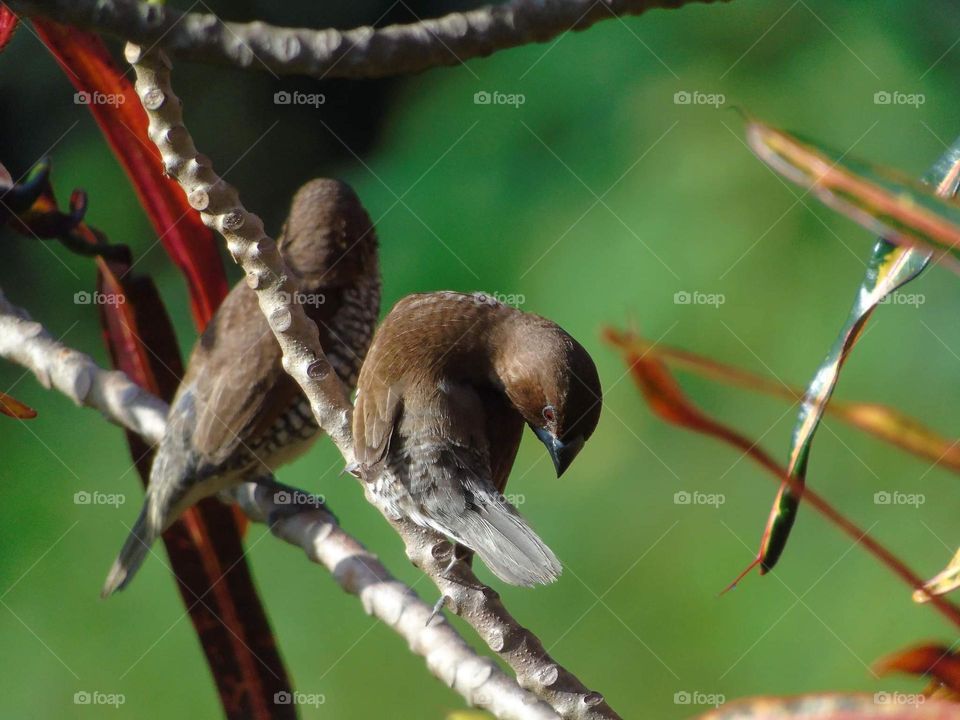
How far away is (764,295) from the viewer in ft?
6.40

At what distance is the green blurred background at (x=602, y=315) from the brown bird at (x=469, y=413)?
2.12 ft

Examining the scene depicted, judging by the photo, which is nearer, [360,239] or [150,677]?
[360,239]

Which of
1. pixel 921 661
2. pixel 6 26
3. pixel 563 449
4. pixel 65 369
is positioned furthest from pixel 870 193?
pixel 65 369

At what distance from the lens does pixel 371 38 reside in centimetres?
107

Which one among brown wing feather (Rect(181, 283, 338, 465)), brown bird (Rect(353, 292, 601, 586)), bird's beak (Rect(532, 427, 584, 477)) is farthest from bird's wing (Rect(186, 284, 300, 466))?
bird's beak (Rect(532, 427, 584, 477))

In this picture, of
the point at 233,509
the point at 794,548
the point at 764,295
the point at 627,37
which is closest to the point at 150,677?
the point at 233,509

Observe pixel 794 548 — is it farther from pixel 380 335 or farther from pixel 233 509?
pixel 233 509

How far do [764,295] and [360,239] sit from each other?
0.81 meters

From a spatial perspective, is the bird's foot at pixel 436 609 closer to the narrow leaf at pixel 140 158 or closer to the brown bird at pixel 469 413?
the brown bird at pixel 469 413

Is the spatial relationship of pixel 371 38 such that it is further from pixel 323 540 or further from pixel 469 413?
pixel 323 540

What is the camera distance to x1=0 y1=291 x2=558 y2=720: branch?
101 cm

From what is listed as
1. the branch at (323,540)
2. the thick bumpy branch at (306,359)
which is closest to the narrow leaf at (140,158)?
the branch at (323,540)

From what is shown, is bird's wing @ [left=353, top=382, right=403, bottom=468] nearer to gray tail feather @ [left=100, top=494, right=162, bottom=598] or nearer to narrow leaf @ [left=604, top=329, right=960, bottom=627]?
narrow leaf @ [left=604, top=329, right=960, bottom=627]

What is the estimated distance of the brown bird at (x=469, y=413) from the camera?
1189 mm
